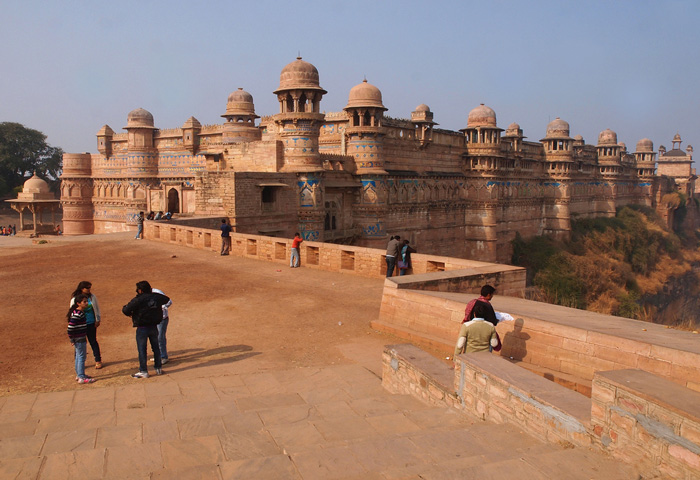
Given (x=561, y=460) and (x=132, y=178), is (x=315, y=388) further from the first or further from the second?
(x=132, y=178)

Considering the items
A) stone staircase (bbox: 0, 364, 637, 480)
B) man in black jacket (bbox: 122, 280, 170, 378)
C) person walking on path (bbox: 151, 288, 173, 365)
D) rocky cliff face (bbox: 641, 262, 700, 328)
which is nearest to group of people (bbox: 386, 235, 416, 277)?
stone staircase (bbox: 0, 364, 637, 480)

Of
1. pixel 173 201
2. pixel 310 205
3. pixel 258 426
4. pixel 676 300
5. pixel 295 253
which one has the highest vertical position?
pixel 173 201

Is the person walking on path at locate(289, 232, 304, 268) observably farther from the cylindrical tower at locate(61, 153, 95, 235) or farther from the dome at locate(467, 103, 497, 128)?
the cylindrical tower at locate(61, 153, 95, 235)

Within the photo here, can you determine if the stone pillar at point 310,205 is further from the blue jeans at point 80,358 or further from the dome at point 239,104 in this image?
the blue jeans at point 80,358

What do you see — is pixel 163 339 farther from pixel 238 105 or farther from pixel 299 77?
pixel 238 105

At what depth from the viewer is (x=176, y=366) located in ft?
22.0

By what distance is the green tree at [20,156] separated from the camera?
51.2 m

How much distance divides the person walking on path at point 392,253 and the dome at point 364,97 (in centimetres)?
1500

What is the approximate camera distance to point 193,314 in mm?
9188

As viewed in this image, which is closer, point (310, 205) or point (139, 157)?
point (310, 205)

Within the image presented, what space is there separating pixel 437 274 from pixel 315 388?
3.73 metres

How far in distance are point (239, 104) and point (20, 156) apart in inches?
1273

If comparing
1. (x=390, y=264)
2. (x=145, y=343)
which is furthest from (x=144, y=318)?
(x=390, y=264)

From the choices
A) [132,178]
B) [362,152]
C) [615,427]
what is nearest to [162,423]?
[615,427]
